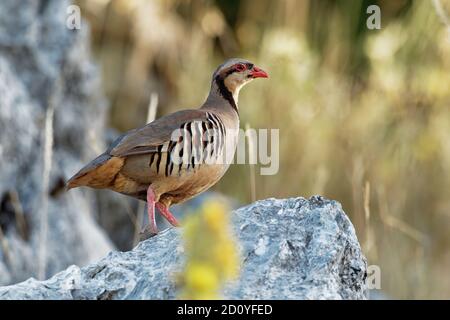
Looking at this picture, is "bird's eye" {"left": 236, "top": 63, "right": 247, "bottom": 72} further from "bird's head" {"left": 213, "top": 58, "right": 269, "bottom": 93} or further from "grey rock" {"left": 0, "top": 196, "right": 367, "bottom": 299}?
"grey rock" {"left": 0, "top": 196, "right": 367, "bottom": 299}

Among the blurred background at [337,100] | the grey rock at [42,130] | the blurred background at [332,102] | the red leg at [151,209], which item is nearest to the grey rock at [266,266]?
the red leg at [151,209]

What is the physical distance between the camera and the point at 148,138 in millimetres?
4992

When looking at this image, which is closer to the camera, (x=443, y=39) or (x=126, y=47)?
(x=443, y=39)

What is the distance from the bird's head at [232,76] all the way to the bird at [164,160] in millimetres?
474

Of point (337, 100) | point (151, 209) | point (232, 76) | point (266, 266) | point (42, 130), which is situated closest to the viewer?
point (266, 266)

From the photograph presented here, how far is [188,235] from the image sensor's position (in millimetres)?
1990

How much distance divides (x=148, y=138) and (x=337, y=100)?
517 centimetres

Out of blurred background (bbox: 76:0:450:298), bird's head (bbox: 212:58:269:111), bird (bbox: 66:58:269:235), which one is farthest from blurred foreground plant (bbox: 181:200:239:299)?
blurred background (bbox: 76:0:450:298)

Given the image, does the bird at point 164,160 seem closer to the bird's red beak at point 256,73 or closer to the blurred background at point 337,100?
the bird's red beak at point 256,73

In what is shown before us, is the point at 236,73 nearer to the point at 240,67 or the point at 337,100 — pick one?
the point at 240,67

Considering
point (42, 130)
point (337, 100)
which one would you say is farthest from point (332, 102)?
Answer: point (42, 130)

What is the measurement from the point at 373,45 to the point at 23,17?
306cm
